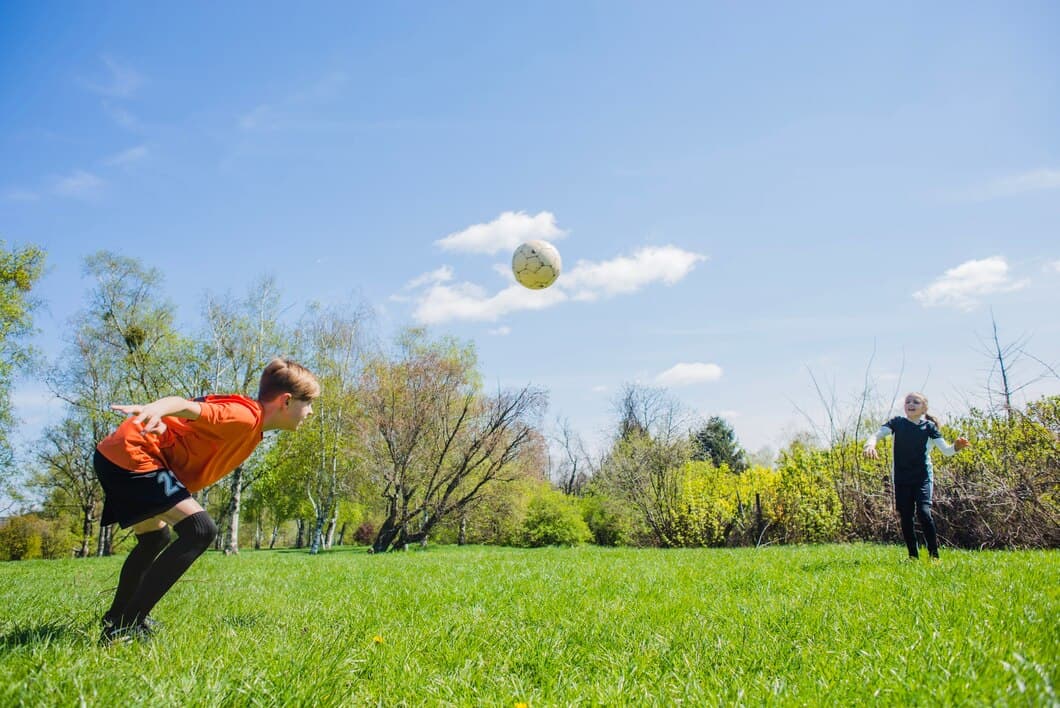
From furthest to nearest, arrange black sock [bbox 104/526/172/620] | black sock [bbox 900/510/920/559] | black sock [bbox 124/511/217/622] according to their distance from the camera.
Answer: black sock [bbox 900/510/920/559] → black sock [bbox 104/526/172/620] → black sock [bbox 124/511/217/622]

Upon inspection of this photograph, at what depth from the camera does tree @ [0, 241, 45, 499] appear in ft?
66.7

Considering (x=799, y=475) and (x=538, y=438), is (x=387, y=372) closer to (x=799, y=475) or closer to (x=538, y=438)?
(x=538, y=438)

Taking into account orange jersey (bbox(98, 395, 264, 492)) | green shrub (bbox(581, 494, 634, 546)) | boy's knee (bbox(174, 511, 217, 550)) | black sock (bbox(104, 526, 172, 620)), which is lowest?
green shrub (bbox(581, 494, 634, 546))

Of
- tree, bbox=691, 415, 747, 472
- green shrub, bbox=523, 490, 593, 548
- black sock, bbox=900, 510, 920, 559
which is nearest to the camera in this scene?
black sock, bbox=900, 510, 920, 559

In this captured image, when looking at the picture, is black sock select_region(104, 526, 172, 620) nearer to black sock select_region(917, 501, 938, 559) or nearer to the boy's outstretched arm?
the boy's outstretched arm

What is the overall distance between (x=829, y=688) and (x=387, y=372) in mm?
20312

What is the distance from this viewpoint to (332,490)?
25.3 m

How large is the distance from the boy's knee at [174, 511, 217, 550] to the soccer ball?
7218mm

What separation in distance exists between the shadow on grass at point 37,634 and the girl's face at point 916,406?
25.5ft

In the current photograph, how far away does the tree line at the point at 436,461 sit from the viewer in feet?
34.4

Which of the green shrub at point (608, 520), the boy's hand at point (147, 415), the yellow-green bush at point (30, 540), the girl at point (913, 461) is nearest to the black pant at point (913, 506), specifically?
the girl at point (913, 461)

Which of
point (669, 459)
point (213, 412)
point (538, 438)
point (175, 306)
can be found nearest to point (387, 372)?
point (538, 438)

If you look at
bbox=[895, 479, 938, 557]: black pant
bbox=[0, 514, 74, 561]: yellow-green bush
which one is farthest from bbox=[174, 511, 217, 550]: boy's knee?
bbox=[0, 514, 74, 561]: yellow-green bush

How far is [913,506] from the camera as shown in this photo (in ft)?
21.8
